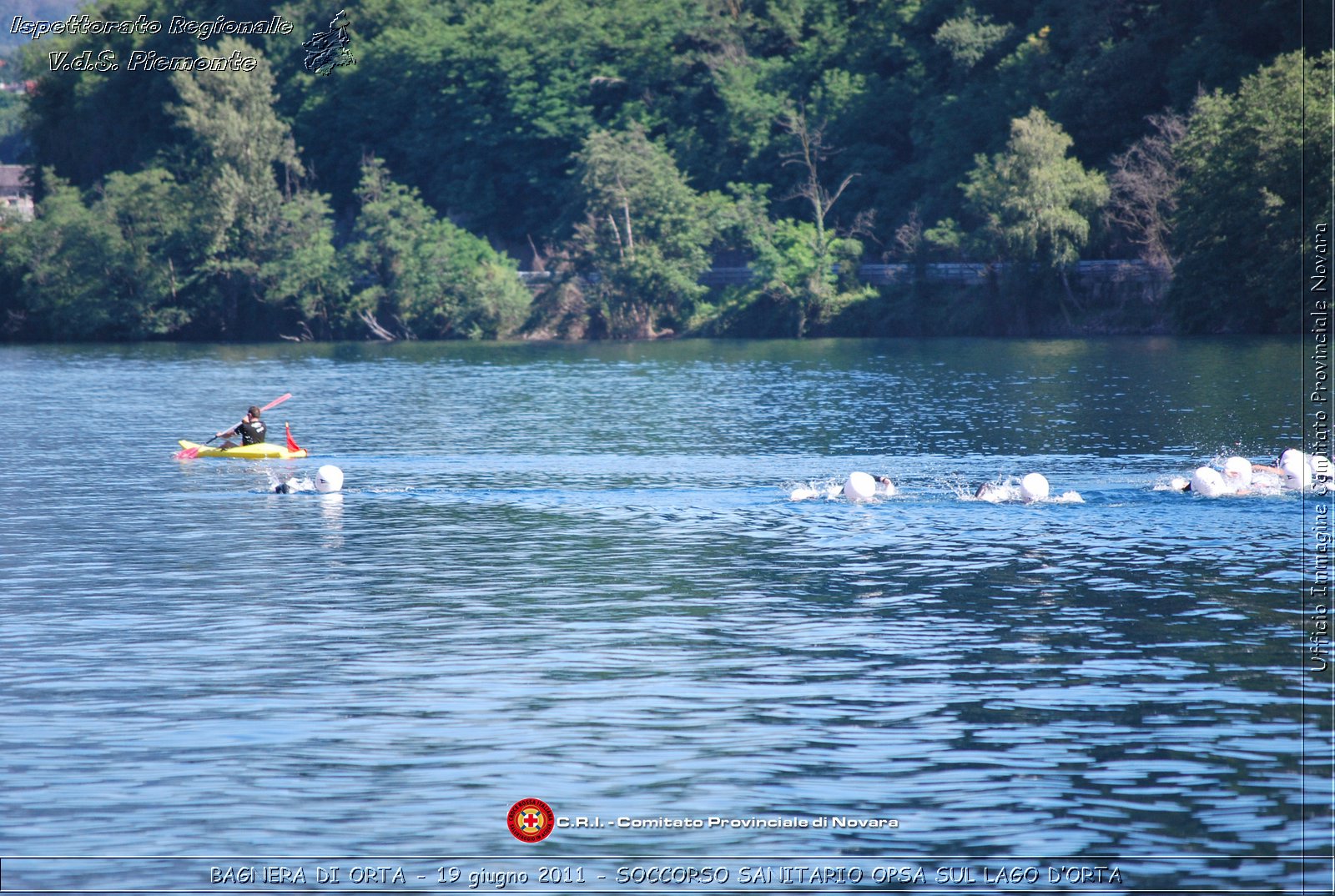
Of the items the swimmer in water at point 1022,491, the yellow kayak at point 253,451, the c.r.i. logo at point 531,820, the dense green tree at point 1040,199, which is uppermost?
the dense green tree at point 1040,199

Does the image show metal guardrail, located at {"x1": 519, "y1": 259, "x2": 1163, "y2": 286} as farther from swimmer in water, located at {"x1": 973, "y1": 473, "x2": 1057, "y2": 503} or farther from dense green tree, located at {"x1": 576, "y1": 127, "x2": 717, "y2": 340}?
swimmer in water, located at {"x1": 973, "y1": 473, "x2": 1057, "y2": 503}

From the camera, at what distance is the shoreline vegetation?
3777 inches

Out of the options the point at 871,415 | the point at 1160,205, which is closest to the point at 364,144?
the point at 1160,205

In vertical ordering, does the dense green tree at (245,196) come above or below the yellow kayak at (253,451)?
above

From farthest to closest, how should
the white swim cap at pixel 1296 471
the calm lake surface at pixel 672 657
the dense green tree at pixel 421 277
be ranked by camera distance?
the dense green tree at pixel 421 277 < the white swim cap at pixel 1296 471 < the calm lake surface at pixel 672 657

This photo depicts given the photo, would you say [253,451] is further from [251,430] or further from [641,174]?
[641,174]

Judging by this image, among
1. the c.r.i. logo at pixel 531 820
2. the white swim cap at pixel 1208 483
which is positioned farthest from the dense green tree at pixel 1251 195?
the c.r.i. logo at pixel 531 820

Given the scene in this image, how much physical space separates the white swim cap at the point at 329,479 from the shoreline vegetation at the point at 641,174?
62.0 metres

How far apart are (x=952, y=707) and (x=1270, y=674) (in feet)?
13.4

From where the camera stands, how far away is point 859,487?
3269cm

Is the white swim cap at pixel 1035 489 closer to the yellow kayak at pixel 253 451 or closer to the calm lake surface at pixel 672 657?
the calm lake surface at pixel 672 657

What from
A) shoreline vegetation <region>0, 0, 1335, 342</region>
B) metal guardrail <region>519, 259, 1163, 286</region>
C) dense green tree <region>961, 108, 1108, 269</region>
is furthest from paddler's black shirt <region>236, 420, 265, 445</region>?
metal guardrail <region>519, 259, 1163, 286</region>

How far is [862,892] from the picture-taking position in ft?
40.7

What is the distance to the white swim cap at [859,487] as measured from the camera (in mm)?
32688
